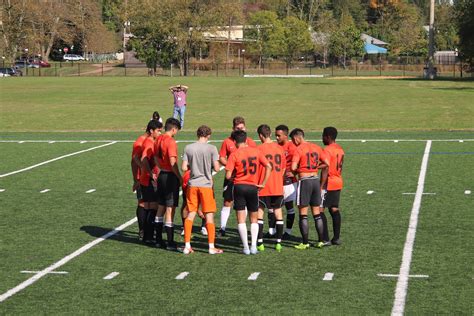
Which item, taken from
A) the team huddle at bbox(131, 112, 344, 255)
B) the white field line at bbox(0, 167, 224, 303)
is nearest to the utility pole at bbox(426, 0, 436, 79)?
the white field line at bbox(0, 167, 224, 303)

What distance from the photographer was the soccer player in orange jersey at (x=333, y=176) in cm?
1483

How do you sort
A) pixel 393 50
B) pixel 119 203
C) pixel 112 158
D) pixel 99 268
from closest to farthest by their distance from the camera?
pixel 99 268
pixel 119 203
pixel 112 158
pixel 393 50

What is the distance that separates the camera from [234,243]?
15641 millimetres

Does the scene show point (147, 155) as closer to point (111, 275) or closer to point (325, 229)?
point (111, 275)

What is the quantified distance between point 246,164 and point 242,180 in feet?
0.93

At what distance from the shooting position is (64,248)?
15.2 m

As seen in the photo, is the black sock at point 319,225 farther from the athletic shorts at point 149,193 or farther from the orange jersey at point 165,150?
the athletic shorts at point 149,193

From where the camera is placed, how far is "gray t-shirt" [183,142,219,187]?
14.1m

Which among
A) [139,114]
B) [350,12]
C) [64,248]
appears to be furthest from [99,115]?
[350,12]

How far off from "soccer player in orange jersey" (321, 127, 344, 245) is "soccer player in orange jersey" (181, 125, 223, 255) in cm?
189

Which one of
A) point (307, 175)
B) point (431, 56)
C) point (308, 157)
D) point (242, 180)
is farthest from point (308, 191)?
point (431, 56)

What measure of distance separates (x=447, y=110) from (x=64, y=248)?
3500 cm

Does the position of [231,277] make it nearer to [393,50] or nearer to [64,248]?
[64,248]

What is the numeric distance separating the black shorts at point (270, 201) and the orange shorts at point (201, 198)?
994 millimetres
